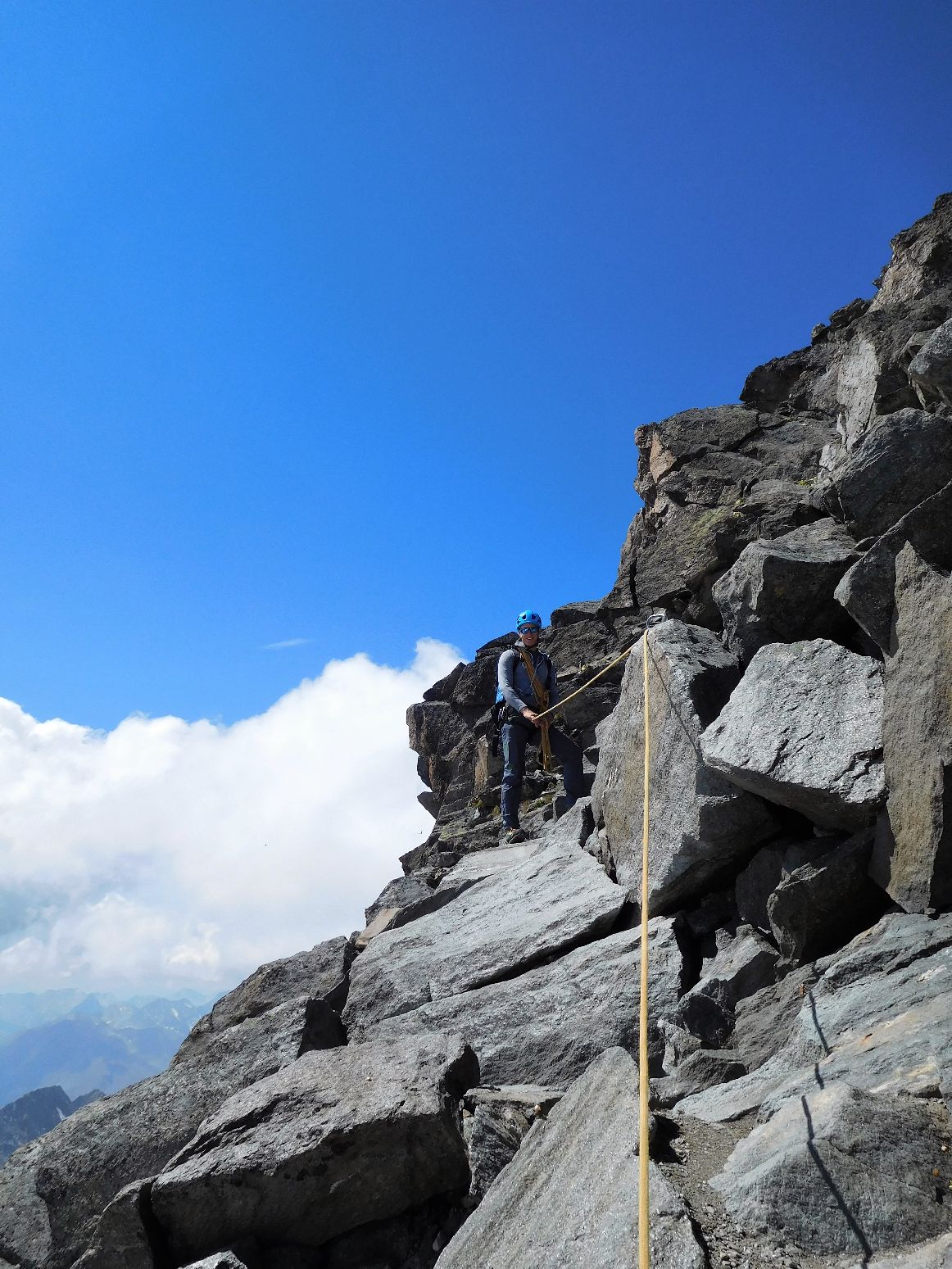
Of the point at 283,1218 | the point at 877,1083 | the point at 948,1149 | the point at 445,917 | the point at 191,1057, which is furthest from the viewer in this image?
the point at 445,917

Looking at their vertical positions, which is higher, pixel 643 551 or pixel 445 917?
pixel 643 551

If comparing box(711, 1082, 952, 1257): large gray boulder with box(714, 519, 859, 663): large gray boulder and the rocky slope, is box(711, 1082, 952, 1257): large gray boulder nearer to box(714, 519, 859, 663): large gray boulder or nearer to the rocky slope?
the rocky slope

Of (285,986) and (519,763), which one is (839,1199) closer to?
(285,986)

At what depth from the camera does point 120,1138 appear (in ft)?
30.0

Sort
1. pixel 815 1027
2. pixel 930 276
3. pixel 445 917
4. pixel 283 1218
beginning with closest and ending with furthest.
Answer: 1. pixel 815 1027
2. pixel 283 1218
3. pixel 445 917
4. pixel 930 276

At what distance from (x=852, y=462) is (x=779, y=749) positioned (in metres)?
4.15

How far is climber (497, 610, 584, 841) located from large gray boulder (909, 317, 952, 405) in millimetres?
8506

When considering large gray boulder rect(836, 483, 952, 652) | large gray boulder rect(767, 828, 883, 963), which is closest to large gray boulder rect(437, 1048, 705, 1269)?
large gray boulder rect(767, 828, 883, 963)

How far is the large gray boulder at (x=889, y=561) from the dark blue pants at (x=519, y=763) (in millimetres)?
8721

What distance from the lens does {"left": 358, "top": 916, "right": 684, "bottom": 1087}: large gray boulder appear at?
839 cm

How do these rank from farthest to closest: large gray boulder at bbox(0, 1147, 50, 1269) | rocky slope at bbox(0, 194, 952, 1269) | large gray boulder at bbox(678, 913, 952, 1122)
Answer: large gray boulder at bbox(0, 1147, 50, 1269) → large gray boulder at bbox(678, 913, 952, 1122) → rocky slope at bbox(0, 194, 952, 1269)

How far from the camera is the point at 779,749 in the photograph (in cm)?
800

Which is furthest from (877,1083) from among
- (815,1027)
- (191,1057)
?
(191,1057)

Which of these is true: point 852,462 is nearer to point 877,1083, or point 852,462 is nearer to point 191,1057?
point 877,1083
